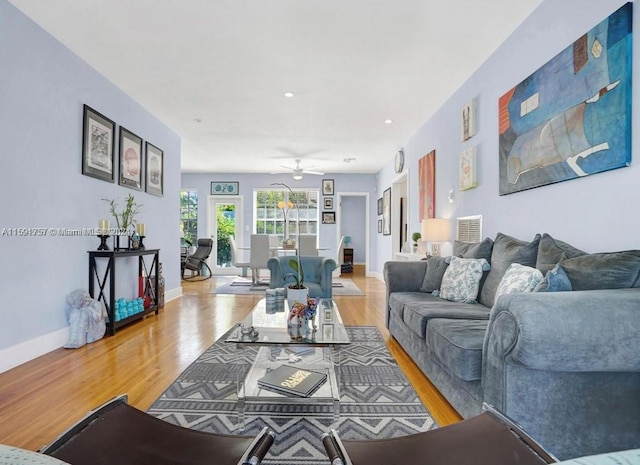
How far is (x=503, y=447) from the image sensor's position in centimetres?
103

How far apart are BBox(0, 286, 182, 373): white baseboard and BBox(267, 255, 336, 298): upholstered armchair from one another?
1.98 metres

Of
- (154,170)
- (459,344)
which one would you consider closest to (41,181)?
(154,170)

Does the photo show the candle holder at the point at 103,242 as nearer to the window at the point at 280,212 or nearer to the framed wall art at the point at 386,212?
the framed wall art at the point at 386,212

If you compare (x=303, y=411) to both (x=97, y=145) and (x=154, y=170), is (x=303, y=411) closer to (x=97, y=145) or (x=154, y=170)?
(x=97, y=145)

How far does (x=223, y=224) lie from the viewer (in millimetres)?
9250

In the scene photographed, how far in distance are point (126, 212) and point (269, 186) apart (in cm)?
535

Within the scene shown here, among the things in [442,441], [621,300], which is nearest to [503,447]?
[442,441]

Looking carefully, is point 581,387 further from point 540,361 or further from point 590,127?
point 590,127

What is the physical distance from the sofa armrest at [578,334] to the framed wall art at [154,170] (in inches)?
180

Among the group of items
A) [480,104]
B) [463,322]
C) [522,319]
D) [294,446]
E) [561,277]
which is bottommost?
[294,446]

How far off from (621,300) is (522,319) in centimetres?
38

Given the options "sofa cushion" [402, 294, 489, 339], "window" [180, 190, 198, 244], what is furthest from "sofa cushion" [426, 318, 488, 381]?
"window" [180, 190, 198, 244]

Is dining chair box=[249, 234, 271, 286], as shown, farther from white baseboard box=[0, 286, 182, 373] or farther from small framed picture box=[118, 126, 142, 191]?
white baseboard box=[0, 286, 182, 373]

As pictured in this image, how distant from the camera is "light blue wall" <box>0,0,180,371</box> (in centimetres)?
260
